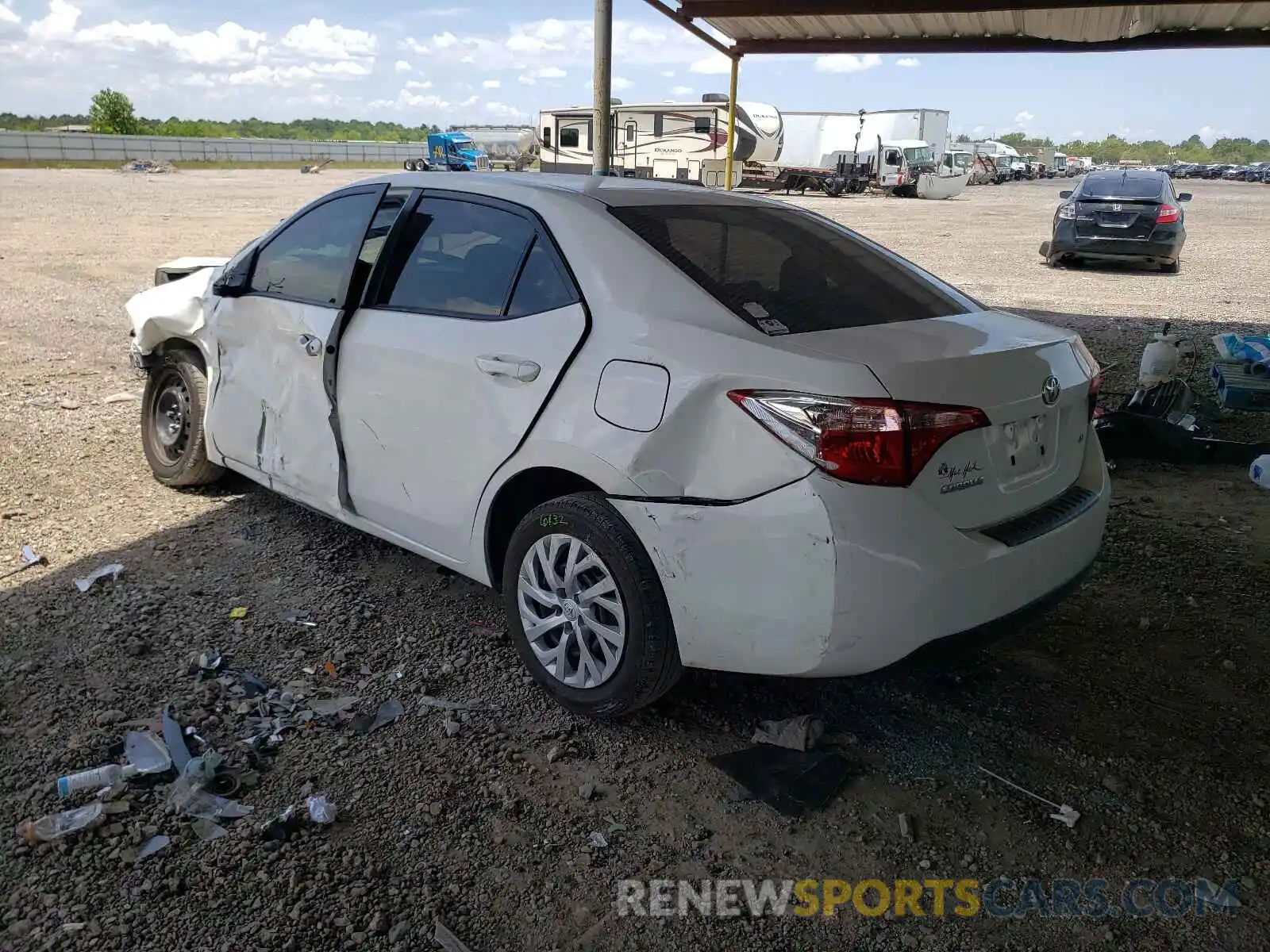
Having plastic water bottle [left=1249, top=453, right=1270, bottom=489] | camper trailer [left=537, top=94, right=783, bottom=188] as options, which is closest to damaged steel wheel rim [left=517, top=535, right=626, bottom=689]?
plastic water bottle [left=1249, top=453, right=1270, bottom=489]

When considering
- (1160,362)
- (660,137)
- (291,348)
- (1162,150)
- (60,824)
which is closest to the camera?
(60,824)

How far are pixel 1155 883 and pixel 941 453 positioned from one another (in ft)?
4.02

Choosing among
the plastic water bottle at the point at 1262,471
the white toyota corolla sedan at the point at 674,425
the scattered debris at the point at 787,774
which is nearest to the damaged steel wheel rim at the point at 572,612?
the white toyota corolla sedan at the point at 674,425

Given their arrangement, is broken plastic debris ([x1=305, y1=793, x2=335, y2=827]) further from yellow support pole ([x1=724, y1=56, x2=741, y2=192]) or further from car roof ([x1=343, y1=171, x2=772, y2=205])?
yellow support pole ([x1=724, y1=56, x2=741, y2=192])

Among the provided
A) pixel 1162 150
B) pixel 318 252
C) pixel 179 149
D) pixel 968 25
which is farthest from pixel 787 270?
pixel 1162 150

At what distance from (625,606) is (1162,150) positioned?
597ft

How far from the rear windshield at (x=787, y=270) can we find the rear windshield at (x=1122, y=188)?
45.2 ft

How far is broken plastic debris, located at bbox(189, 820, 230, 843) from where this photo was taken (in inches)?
102

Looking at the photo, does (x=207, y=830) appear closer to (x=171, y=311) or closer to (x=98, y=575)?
(x=98, y=575)

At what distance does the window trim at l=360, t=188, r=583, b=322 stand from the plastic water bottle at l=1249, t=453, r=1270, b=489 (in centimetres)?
394

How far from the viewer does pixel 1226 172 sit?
256 ft

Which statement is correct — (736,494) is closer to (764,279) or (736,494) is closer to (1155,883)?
(764,279)

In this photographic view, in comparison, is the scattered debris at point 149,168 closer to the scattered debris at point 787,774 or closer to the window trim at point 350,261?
the window trim at point 350,261

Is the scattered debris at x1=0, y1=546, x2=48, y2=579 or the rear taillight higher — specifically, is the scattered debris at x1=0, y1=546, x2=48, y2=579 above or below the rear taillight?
below
